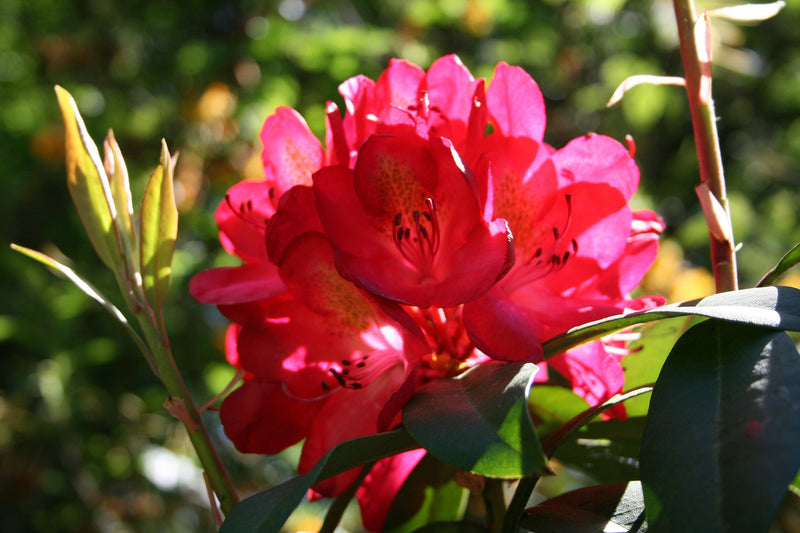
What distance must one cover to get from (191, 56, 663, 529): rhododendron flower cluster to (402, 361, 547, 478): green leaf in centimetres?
5

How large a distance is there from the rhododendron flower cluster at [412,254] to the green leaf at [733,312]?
2 centimetres

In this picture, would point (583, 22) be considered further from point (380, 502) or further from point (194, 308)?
point (380, 502)

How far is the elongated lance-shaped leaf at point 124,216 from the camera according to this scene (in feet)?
1.41

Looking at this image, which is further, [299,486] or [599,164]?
[599,164]

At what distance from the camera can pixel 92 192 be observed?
1.40 ft

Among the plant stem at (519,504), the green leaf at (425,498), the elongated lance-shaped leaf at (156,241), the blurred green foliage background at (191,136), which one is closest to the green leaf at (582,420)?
the plant stem at (519,504)

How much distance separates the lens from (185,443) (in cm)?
179

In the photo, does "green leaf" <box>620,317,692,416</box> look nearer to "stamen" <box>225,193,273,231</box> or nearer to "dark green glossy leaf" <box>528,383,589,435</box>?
"dark green glossy leaf" <box>528,383,589,435</box>

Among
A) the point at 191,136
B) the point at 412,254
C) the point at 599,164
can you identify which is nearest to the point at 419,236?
the point at 412,254

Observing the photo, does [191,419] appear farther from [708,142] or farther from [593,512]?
[708,142]

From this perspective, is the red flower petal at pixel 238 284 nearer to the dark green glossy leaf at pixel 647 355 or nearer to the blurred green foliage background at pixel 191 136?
the dark green glossy leaf at pixel 647 355

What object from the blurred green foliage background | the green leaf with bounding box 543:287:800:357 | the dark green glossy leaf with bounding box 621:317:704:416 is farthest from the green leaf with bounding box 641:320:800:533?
the blurred green foliage background

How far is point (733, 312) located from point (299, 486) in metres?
0.20

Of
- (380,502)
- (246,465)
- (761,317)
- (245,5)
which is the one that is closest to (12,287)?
(246,465)
